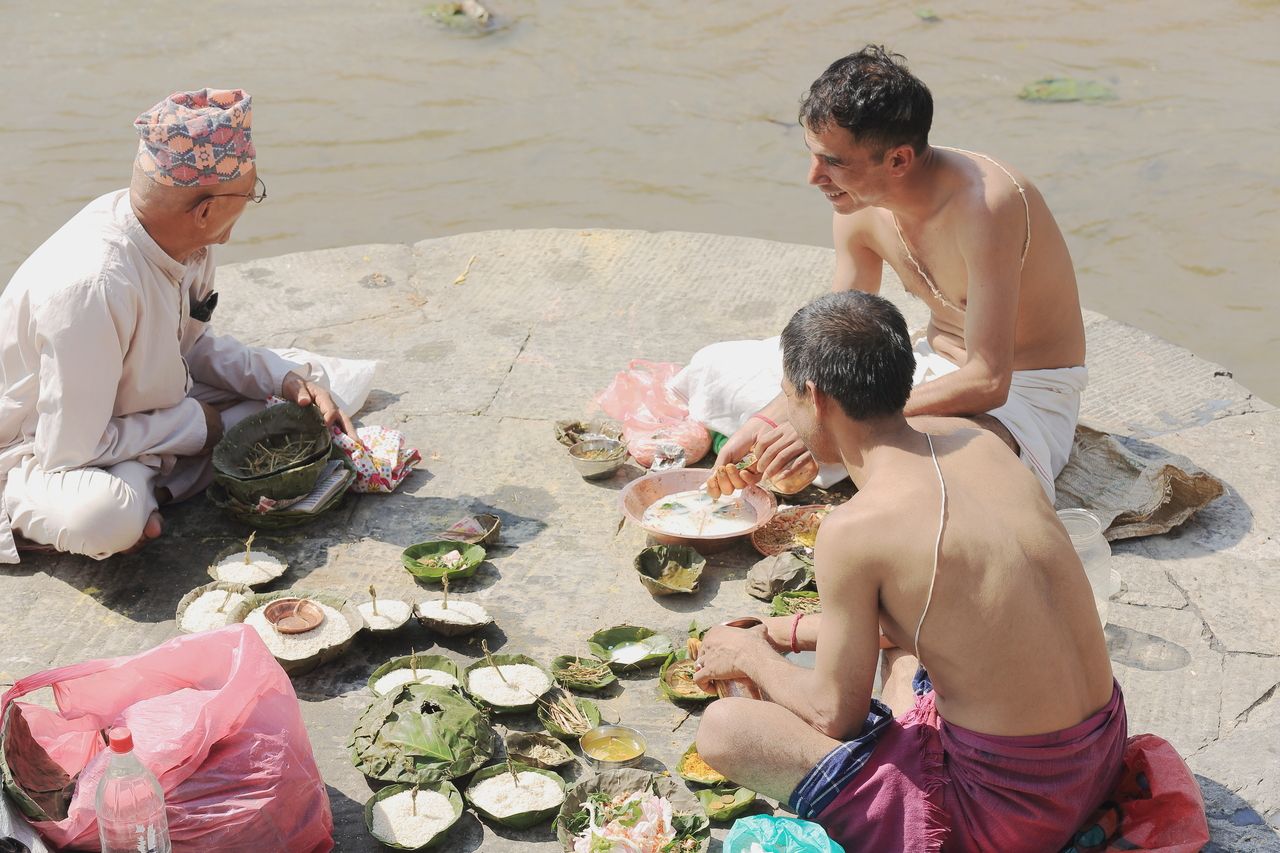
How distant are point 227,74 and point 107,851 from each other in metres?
9.14

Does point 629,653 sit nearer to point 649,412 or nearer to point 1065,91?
point 649,412

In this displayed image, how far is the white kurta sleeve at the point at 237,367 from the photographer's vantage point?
466cm

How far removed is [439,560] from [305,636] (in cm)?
60

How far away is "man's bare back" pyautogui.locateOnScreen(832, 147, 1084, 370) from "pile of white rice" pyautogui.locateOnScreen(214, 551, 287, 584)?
221 centimetres

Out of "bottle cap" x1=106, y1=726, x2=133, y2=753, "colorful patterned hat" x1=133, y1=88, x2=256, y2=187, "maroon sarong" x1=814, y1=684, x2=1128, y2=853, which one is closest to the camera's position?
"bottle cap" x1=106, y1=726, x2=133, y2=753

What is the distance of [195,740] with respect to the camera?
2.70m

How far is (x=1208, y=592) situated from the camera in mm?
3918

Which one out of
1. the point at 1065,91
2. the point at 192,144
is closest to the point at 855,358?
the point at 192,144

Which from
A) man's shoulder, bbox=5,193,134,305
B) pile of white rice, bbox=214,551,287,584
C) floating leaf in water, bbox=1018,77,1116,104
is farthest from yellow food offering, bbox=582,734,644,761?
floating leaf in water, bbox=1018,77,1116,104

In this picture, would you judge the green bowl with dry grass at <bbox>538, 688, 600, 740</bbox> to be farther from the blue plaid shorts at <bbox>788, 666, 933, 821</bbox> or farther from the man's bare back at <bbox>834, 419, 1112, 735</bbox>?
the man's bare back at <bbox>834, 419, 1112, 735</bbox>

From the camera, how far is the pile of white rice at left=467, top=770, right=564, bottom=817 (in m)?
3.03

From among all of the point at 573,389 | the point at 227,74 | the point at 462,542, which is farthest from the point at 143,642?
the point at 227,74

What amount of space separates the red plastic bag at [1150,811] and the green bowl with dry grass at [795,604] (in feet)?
3.79

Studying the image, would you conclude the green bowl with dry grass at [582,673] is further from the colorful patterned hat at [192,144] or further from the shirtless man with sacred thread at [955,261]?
the colorful patterned hat at [192,144]
